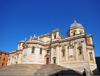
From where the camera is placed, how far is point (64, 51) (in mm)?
31547

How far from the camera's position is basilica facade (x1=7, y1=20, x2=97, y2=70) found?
27653 mm

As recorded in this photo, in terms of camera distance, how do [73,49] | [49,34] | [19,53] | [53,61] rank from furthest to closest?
[19,53], [49,34], [53,61], [73,49]

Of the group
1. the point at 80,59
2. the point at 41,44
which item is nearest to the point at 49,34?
the point at 41,44

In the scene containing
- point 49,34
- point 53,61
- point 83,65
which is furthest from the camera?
point 49,34

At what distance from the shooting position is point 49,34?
3903 cm

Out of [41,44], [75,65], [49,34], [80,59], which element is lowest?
[75,65]

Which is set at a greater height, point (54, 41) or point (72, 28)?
point (72, 28)

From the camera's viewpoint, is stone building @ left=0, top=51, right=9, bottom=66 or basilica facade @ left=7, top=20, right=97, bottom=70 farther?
stone building @ left=0, top=51, right=9, bottom=66

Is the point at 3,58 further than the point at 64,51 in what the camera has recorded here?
Yes

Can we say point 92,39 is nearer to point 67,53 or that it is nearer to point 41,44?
point 67,53

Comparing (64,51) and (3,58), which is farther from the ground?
(64,51)

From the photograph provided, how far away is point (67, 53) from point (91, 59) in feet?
29.5

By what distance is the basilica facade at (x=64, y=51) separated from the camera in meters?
27.7

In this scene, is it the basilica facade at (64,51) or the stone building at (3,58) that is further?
the stone building at (3,58)
